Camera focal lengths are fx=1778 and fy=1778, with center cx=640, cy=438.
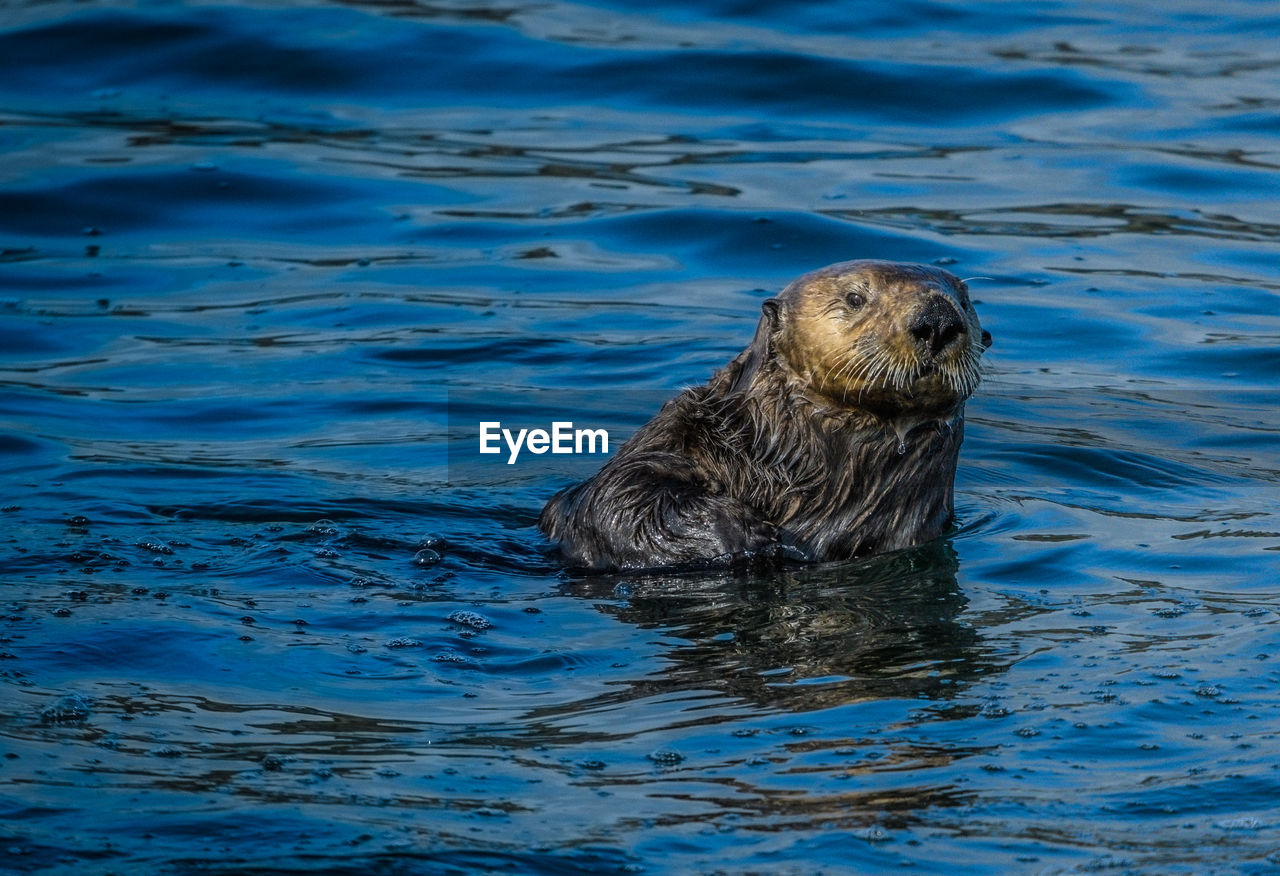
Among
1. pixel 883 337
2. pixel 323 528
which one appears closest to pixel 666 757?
pixel 883 337

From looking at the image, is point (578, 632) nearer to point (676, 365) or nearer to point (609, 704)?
point (609, 704)

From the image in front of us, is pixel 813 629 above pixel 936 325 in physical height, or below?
below

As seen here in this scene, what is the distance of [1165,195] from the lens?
11625mm

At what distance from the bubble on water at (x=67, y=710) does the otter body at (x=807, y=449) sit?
1.85 m

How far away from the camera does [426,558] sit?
5992 mm

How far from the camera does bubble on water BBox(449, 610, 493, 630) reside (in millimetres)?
5223

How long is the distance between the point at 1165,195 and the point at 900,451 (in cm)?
658

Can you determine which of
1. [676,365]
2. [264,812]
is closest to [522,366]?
[676,365]

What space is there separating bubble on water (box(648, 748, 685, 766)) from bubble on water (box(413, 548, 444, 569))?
1.95 m

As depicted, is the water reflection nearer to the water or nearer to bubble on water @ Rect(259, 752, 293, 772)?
the water

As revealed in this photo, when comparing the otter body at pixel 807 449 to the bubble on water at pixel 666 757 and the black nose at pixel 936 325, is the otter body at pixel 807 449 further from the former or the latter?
the bubble on water at pixel 666 757

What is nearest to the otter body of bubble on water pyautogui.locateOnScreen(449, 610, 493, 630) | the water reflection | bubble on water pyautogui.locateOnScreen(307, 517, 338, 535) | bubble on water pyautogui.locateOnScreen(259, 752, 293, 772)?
the water reflection

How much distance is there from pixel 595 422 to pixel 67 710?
4.13 metres

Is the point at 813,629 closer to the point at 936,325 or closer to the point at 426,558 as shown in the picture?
the point at 936,325
